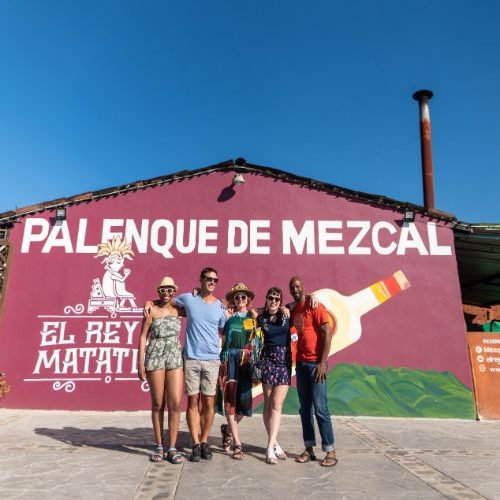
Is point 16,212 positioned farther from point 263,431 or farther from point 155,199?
point 263,431

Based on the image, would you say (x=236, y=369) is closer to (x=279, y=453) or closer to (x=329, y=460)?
(x=279, y=453)

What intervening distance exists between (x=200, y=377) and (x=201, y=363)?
15 cm

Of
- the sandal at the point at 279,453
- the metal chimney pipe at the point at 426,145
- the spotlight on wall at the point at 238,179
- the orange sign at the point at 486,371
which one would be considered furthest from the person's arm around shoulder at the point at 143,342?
the metal chimney pipe at the point at 426,145

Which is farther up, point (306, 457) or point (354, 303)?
point (354, 303)

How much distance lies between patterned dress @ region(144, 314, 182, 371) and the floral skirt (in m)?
0.89

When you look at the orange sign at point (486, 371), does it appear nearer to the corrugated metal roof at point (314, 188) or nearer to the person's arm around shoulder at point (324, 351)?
the corrugated metal roof at point (314, 188)

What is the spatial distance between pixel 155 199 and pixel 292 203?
2779 millimetres

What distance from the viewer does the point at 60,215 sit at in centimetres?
847

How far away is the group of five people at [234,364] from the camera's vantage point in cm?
435

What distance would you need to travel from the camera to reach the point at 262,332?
456 centimetres

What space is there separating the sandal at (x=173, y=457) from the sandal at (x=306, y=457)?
1149 millimetres

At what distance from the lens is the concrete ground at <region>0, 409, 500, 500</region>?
11.2 feet

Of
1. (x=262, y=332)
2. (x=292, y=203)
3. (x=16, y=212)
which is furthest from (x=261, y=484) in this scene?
(x=16, y=212)

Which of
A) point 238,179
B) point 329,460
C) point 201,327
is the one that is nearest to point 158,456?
point 201,327
